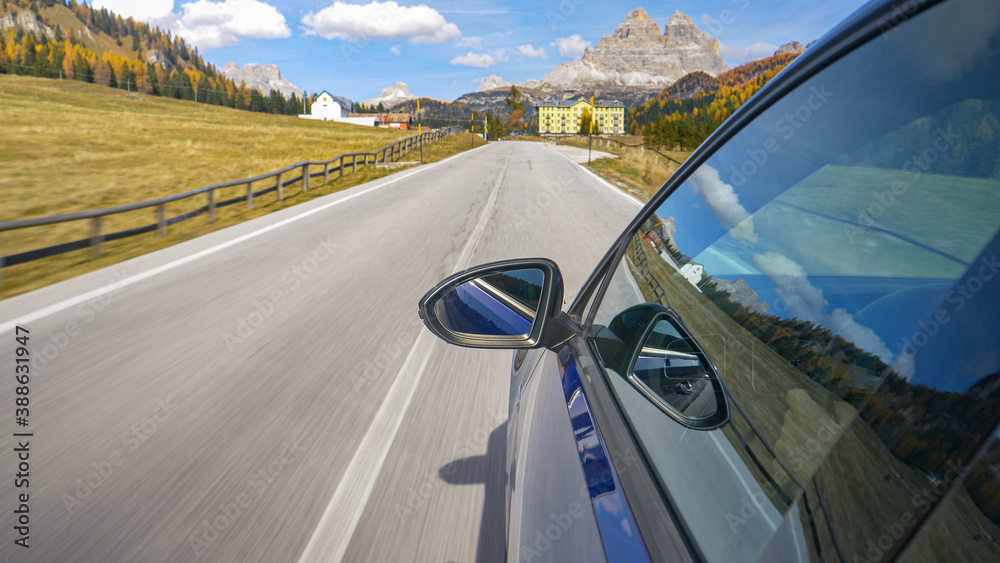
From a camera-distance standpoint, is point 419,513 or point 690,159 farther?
point 419,513

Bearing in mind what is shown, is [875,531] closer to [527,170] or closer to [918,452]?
[918,452]

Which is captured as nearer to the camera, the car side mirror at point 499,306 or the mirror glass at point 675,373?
the mirror glass at point 675,373

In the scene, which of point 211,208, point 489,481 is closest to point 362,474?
point 489,481

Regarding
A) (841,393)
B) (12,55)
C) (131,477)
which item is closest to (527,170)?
(131,477)

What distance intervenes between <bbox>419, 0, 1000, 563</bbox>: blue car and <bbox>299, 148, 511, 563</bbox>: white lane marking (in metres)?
1.01

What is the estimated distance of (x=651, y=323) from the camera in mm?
1616

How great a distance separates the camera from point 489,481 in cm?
282

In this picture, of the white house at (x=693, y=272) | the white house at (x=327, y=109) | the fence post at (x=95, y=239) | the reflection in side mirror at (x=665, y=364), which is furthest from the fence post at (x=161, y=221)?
the white house at (x=327, y=109)

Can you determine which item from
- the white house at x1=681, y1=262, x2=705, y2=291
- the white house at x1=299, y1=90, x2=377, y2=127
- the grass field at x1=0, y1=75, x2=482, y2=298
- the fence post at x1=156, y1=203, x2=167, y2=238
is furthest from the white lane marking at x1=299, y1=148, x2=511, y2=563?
the white house at x1=299, y1=90, x2=377, y2=127

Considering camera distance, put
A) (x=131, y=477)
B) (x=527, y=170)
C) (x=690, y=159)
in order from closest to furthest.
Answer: (x=690, y=159), (x=131, y=477), (x=527, y=170)

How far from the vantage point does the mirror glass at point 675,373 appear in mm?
1287

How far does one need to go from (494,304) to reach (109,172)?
86.8ft

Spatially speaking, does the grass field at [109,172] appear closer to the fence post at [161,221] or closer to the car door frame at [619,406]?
the fence post at [161,221]

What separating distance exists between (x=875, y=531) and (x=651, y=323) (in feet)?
3.33
